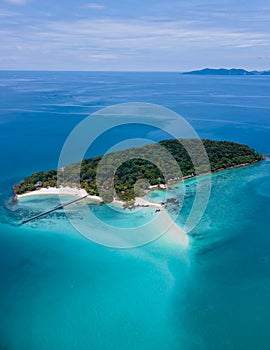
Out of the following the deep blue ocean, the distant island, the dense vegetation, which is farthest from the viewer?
the distant island

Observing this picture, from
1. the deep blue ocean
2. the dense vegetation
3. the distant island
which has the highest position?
the distant island

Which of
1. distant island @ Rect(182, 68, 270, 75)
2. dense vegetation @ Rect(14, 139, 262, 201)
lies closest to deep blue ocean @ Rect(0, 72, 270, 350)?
dense vegetation @ Rect(14, 139, 262, 201)

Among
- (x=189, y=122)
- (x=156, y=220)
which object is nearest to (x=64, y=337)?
(x=156, y=220)

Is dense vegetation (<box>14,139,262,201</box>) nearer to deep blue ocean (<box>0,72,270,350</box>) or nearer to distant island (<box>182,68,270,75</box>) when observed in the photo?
deep blue ocean (<box>0,72,270,350</box>)

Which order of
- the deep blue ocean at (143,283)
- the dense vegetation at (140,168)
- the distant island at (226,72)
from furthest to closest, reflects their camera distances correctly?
the distant island at (226,72)
the dense vegetation at (140,168)
the deep blue ocean at (143,283)

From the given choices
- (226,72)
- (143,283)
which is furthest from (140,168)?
(226,72)

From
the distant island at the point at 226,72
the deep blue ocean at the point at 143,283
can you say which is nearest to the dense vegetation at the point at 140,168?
the deep blue ocean at the point at 143,283

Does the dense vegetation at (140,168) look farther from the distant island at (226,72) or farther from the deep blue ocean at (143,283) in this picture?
the distant island at (226,72)

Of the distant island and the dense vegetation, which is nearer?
the dense vegetation

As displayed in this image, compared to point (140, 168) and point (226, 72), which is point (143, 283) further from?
point (226, 72)
